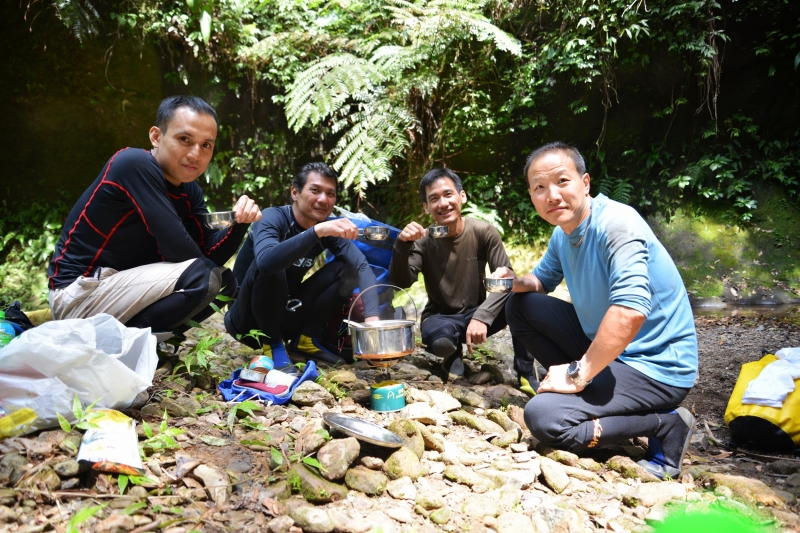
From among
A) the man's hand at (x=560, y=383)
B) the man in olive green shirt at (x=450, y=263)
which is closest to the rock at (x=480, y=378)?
the man in olive green shirt at (x=450, y=263)

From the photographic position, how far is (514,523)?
1923 millimetres

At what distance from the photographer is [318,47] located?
754 centimetres

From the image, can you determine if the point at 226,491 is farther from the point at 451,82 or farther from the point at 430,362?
the point at 451,82

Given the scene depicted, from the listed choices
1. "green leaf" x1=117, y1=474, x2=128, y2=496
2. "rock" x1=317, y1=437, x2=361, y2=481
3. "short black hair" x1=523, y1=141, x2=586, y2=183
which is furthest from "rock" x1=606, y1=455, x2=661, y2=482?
"green leaf" x1=117, y1=474, x2=128, y2=496

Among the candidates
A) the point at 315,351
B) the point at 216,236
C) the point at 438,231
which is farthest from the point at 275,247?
the point at 438,231

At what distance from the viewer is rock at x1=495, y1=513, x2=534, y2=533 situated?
6.21 ft

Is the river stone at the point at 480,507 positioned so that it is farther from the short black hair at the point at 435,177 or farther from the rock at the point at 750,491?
the short black hair at the point at 435,177

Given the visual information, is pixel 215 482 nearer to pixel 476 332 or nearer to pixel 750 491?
pixel 476 332

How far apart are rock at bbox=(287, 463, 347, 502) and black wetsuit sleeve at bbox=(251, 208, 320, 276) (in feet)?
4.56

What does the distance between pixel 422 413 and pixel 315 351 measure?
121 centimetres

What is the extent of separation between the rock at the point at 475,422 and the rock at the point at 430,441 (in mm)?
388

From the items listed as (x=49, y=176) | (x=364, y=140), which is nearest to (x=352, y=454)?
(x=364, y=140)

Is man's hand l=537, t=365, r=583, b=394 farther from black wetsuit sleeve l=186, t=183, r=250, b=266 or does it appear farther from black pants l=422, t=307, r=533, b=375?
black wetsuit sleeve l=186, t=183, r=250, b=266

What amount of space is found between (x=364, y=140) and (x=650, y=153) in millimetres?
3981
